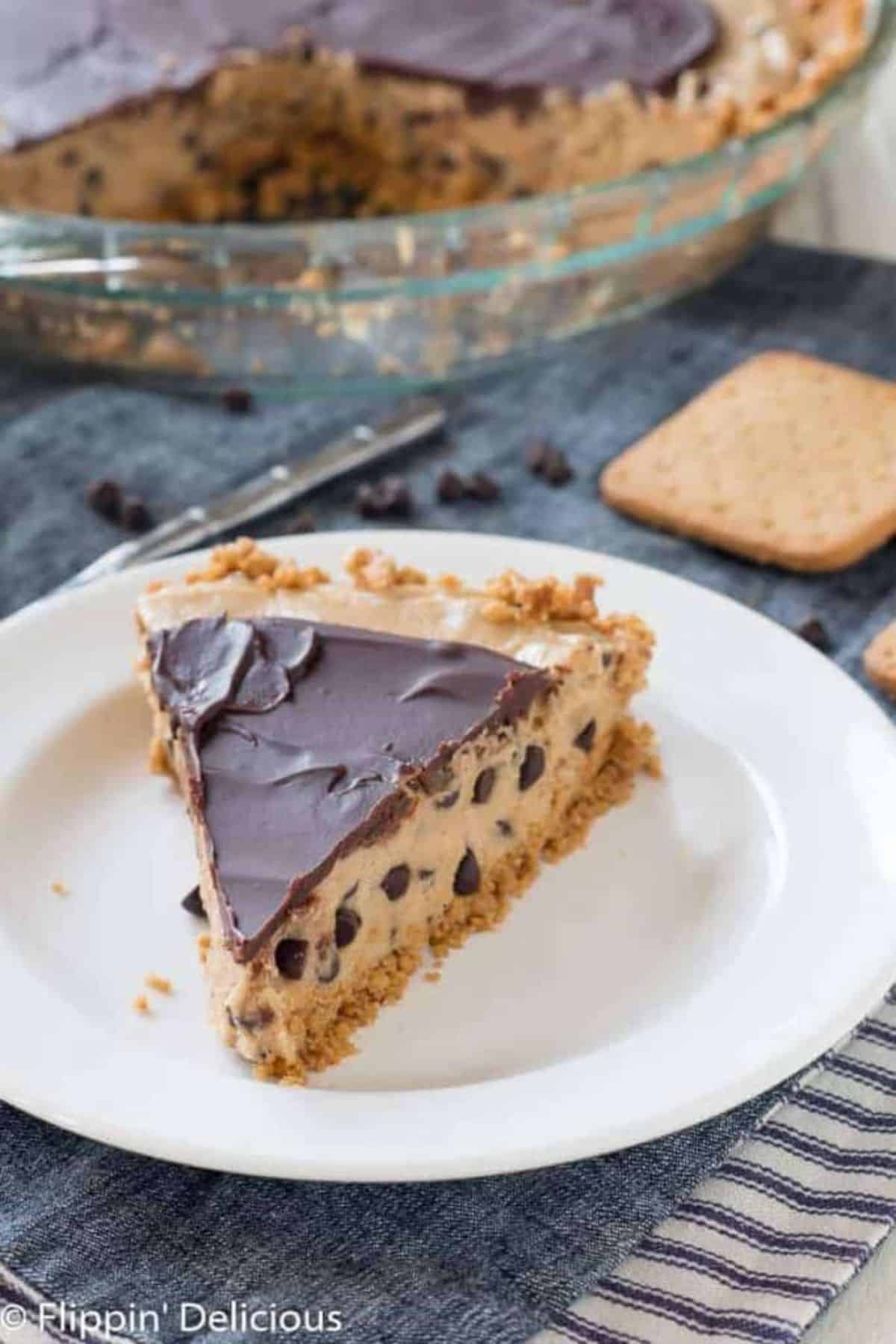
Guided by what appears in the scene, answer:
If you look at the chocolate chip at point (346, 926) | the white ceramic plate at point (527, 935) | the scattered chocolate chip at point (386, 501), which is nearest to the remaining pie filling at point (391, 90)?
the scattered chocolate chip at point (386, 501)

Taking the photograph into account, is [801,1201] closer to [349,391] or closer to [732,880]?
[732,880]

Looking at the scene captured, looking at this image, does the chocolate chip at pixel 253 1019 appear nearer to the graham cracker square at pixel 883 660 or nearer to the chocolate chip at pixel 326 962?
the chocolate chip at pixel 326 962

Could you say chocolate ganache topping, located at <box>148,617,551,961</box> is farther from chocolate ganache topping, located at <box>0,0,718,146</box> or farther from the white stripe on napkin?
chocolate ganache topping, located at <box>0,0,718,146</box>

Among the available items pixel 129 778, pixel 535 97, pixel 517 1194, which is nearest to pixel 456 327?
pixel 535 97

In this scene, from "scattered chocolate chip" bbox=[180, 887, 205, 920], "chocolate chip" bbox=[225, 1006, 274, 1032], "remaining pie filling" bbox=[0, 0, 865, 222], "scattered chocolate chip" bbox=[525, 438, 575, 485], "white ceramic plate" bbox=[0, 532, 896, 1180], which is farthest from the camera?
"remaining pie filling" bbox=[0, 0, 865, 222]

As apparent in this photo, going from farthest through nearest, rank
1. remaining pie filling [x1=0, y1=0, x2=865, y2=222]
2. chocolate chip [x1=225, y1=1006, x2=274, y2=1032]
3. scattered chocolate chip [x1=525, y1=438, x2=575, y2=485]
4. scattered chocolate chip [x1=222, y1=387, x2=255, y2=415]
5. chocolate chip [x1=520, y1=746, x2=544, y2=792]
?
remaining pie filling [x1=0, y1=0, x2=865, y2=222], scattered chocolate chip [x1=222, y1=387, x2=255, y2=415], scattered chocolate chip [x1=525, y1=438, x2=575, y2=485], chocolate chip [x1=520, y1=746, x2=544, y2=792], chocolate chip [x1=225, y1=1006, x2=274, y2=1032]

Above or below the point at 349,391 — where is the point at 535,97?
above

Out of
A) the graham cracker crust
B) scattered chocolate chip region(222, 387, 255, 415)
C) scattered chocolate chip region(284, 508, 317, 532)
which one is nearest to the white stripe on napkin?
the graham cracker crust
